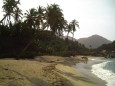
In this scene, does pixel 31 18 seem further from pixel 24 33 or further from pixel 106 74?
pixel 106 74

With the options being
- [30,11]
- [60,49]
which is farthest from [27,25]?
[60,49]

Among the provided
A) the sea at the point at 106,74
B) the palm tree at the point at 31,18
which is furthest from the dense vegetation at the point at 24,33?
the sea at the point at 106,74

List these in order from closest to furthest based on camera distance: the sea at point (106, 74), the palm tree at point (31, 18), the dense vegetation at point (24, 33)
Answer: the sea at point (106, 74)
the dense vegetation at point (24, 33)
the palm tree at point (31, 18)

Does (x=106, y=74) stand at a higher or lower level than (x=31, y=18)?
lower

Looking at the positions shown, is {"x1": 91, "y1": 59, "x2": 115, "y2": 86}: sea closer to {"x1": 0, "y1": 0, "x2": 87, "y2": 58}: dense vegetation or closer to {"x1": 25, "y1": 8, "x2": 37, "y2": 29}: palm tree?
{"x1": 0, "y1": 0, "x2": 87, "y2": 58}: dense vegetation

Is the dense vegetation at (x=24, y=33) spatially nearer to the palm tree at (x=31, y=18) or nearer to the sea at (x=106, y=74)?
the palm tree at (x=31, y=18)

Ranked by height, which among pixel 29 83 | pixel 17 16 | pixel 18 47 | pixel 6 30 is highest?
pixel 17 16

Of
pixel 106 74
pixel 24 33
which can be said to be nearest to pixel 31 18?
pixel 24 33

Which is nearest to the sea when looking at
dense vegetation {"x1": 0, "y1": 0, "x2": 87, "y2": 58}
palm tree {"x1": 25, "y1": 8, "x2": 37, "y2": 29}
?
dense vegetation {"x1": 0, "y1": 0, "x2": 87, "y2": 58}

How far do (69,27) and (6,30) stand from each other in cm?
4588

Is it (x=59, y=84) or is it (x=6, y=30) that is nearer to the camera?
(x=59, y=84)

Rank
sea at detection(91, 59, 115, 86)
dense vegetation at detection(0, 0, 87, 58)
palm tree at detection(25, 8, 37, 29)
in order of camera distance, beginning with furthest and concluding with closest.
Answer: palm tree at detection(25, 8, 37, 29)
dense vegetation at detection(0, 0, 87, 58)
sea at detection(91, 59, 115, 86)

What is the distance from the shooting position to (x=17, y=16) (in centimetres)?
5494

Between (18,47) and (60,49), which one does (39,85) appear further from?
(60,49)
